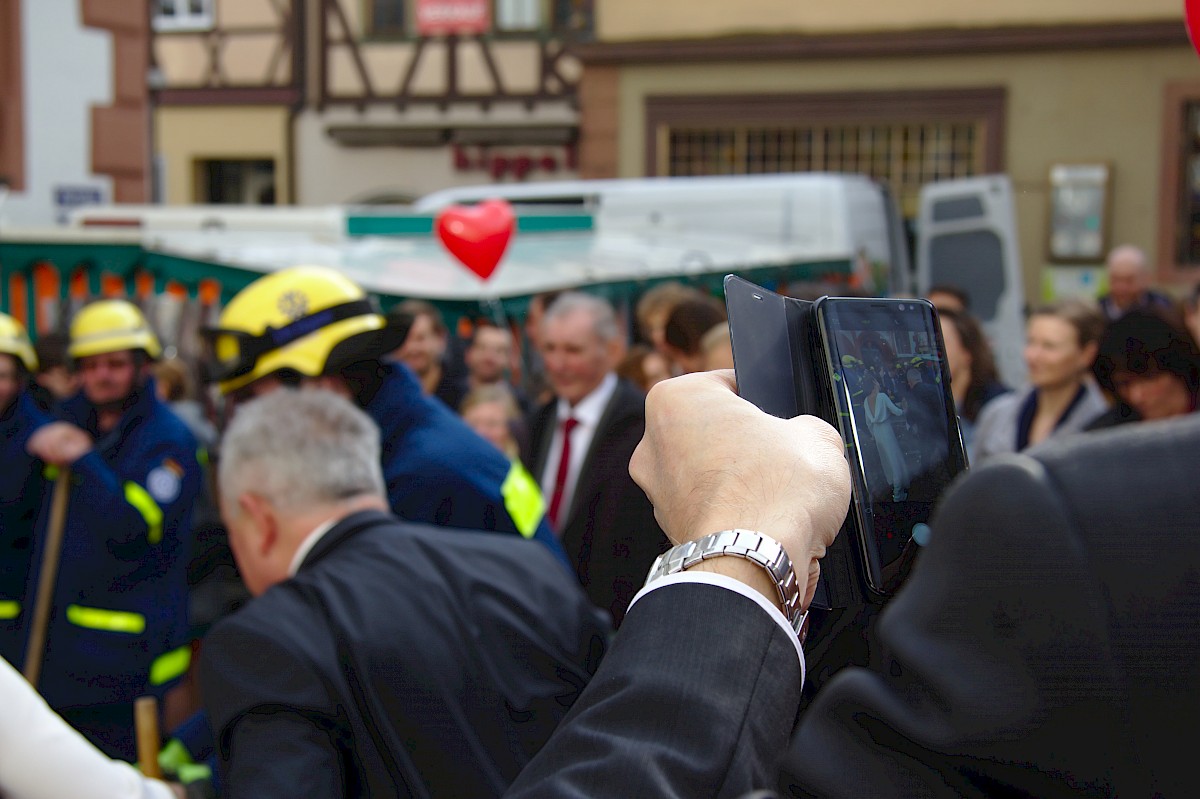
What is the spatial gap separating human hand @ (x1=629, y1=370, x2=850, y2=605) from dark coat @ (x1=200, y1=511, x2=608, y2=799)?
3.42 ft

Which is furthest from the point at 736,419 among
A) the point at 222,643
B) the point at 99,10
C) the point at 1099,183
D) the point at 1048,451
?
the point at 1099,183

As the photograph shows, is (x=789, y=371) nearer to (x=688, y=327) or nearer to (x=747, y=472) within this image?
(x=747, y=472)

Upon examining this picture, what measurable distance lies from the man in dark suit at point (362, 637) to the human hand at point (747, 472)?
1048 millimetres

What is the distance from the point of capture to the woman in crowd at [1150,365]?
12.8ft

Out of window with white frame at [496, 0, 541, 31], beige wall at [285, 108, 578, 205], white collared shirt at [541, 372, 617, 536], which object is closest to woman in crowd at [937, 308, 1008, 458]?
white collared shirt at [541, 372, 617, 536]

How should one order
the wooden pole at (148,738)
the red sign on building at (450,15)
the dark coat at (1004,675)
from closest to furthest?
the dark coat at (1004,675) → the wooden pole at (148,738) → the red sign on building at (450,15)

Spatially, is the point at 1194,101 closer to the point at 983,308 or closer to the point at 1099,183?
the point at 1099,183

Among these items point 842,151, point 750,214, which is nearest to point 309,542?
point 750,214

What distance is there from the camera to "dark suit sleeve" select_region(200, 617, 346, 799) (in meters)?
1.86

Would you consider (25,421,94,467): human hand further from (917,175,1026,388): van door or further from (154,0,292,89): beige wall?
(154,0,292,89): beige wall

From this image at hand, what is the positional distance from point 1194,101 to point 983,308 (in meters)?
6.43

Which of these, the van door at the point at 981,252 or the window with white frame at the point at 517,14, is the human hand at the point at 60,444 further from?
the window with white frame at the point at 517,14

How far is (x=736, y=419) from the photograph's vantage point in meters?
0.97

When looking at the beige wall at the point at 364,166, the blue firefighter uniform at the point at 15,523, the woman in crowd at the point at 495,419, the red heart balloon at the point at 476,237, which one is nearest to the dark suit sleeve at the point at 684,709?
the blue firefighter uniform at the point at 15,523
